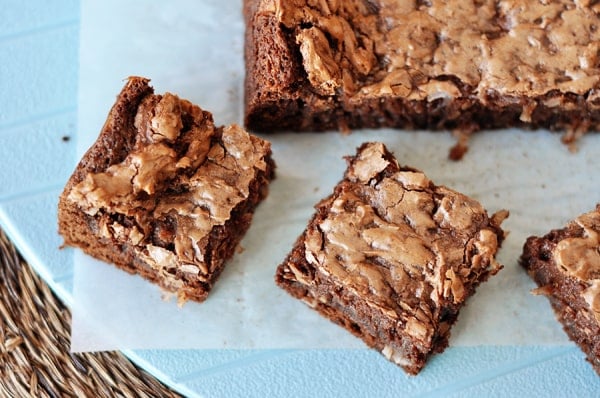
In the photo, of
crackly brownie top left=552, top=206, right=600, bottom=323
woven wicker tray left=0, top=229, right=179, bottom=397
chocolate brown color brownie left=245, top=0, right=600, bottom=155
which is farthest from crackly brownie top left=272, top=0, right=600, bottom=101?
woven wicker tray left=0, top=229, right=179, bottom=397

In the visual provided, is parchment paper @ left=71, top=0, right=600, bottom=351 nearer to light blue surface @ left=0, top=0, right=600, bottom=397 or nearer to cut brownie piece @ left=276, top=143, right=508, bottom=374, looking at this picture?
light blue surface @ left=0, top=0, right=600, bottom=397

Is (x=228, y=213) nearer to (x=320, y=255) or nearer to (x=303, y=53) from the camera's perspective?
(x=320, y=255)

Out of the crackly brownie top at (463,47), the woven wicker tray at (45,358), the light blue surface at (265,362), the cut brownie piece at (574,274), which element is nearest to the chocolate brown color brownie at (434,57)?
the crackly brownie top at (463,47)

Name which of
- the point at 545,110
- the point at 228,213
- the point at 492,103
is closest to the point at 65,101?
the point at 228,213

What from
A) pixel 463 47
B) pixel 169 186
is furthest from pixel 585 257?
pixel 169 186

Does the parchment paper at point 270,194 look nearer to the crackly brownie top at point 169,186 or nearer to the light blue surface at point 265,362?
the light blue surface at point 265,362

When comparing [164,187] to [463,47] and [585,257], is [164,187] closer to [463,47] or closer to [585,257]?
[463,47]
